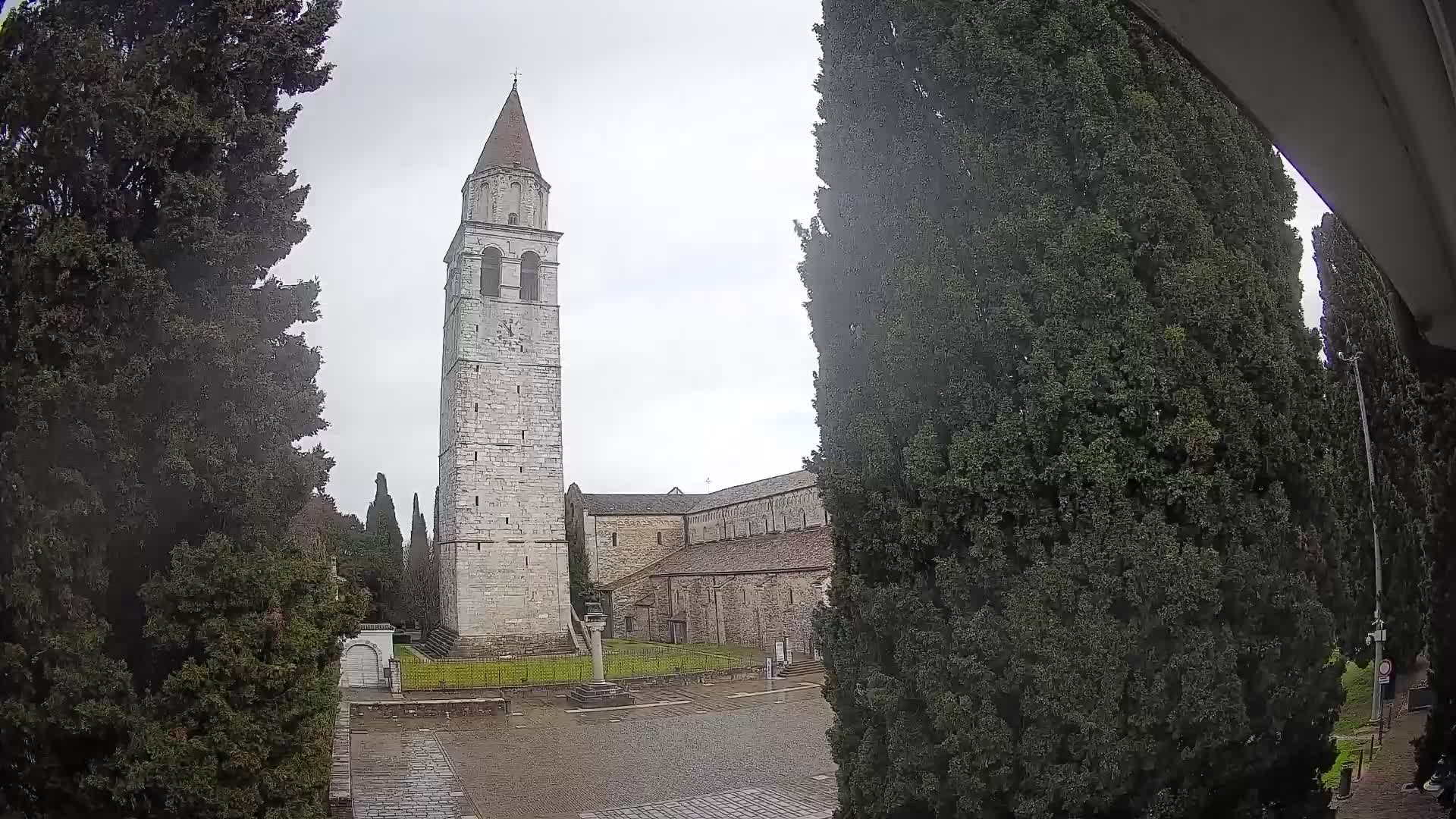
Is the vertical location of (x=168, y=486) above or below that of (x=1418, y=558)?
above

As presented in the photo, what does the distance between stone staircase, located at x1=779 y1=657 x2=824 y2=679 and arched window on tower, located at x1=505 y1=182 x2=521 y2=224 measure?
68.1 feet

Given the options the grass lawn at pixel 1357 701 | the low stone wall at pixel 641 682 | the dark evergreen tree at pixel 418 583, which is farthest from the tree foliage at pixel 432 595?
the grass lawn at pixel 1357 701

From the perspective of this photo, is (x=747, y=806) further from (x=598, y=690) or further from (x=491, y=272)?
(x=491, y=272)

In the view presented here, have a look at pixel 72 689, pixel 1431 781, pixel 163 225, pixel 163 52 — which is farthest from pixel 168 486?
pixel 1431 781

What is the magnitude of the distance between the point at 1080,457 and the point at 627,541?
44615 mm

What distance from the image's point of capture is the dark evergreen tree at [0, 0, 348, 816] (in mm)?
5410

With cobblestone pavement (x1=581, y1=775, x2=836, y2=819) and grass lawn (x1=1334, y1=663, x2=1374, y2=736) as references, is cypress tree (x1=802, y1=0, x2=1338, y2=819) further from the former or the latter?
grass lawn (x1=1334, y1=663, x2=1374, y2=736)

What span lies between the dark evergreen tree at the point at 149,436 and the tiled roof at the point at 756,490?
32.5m

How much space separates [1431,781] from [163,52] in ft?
42.8

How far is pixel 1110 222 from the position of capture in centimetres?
539

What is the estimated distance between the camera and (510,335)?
35.6 meters

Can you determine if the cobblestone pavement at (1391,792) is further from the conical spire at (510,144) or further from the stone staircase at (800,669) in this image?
the conical spire at (510,144)

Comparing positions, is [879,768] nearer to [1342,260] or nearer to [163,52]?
[163,52]

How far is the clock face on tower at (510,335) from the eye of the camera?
116ft
